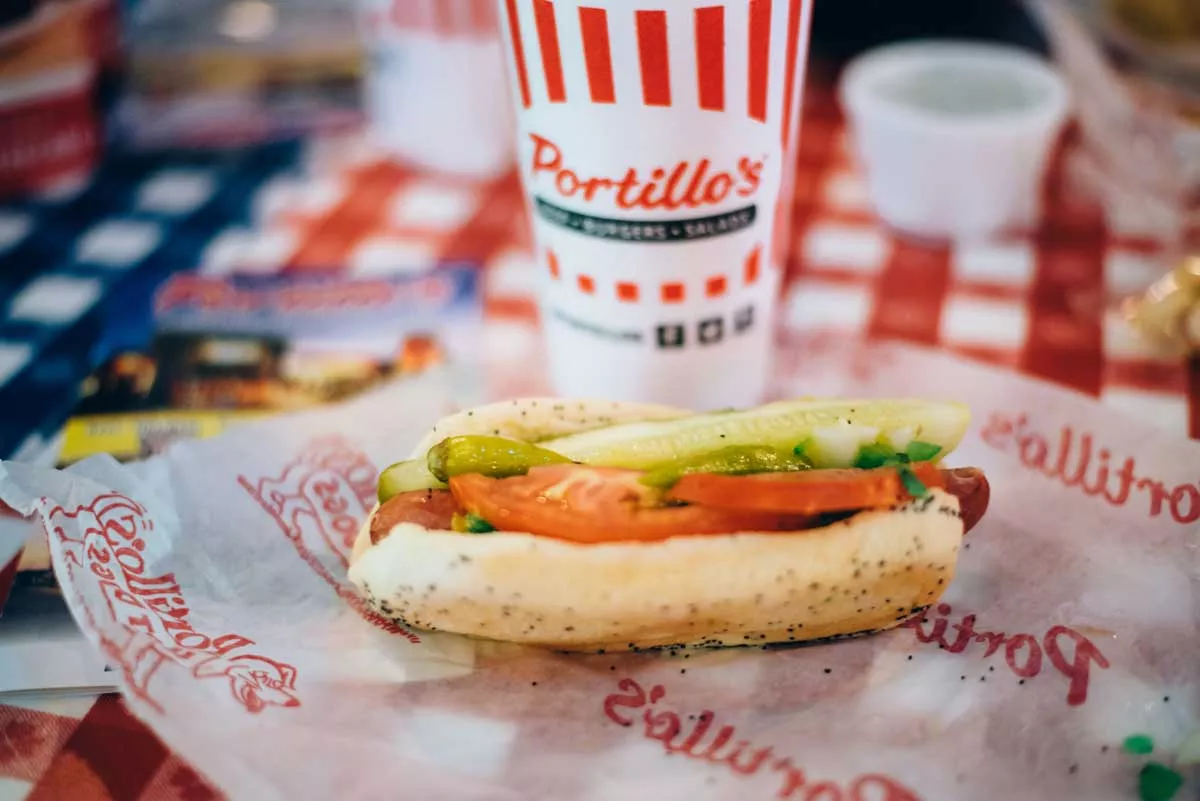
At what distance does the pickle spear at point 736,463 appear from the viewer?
1.55 meters

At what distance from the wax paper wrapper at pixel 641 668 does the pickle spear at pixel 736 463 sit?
0.29 metres

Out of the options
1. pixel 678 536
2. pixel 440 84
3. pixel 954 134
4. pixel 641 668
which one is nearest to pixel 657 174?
pixel 678 536

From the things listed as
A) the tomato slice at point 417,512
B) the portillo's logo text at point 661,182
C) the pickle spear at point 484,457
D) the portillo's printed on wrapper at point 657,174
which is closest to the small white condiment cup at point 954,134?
the portillo's printed on wrapper at point 657,174

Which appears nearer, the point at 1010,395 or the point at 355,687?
the point at 355,687

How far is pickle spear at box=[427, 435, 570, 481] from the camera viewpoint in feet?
5.10

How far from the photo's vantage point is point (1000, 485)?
183cm

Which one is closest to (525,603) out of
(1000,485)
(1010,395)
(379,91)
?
(1000,485)

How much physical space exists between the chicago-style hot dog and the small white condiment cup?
112 centimetres

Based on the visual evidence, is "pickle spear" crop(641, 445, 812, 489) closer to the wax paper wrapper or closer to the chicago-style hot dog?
the chicago-style hot dog

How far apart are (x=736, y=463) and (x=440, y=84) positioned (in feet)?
5.39

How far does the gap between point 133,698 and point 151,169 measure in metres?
2.19

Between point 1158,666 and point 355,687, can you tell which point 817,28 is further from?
point 355,687

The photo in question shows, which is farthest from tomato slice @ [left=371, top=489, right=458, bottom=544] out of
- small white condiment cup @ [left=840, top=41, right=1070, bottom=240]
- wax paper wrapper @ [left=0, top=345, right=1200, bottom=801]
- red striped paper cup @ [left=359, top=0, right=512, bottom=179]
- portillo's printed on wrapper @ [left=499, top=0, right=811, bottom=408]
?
small white condiment cup @ [left=840, top=41, right=1070, bottom=240]

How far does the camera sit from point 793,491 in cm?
148
